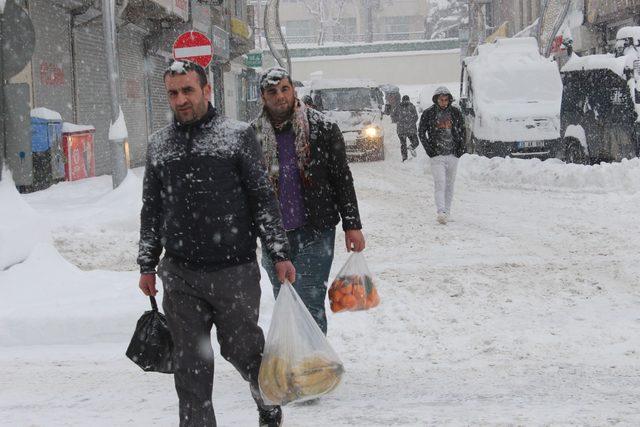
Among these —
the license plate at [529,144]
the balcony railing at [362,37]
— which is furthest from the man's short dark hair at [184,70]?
the balcony railing at [362,37]

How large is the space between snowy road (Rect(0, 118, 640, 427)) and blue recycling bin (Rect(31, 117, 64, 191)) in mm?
3769

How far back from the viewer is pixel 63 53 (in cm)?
1820

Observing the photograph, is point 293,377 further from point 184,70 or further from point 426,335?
point 426,335

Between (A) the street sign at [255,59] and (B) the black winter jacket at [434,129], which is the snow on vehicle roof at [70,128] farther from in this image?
(A) the street sign at [255,59]

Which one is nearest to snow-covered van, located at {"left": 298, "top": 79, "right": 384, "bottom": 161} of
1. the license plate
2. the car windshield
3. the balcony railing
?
the car windshield

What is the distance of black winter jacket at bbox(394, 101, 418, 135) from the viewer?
2295cm

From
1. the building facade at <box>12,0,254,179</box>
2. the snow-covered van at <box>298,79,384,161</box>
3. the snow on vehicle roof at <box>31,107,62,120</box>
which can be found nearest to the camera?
the snow on vehicle roof at <box>31,107,62,120</box>

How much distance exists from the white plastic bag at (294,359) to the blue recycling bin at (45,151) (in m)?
11.8

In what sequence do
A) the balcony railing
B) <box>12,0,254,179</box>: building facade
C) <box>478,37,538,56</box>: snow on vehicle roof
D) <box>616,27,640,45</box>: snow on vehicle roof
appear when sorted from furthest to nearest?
the balcony railing → <box>478,37,538,56</box>: snow on vehicle roof → <box>12,0,254,179</box>: building facade → <box>616,27,640,45</box>: snow on vehicle roof

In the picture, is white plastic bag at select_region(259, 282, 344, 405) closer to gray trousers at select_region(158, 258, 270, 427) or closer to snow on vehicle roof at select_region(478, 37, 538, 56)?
gray trousers at select_region(158, 258, 270, 427)

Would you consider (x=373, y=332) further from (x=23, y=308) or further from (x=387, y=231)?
(x=387, y=231)

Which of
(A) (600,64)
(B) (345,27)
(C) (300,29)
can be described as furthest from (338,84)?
(C) (300,29)

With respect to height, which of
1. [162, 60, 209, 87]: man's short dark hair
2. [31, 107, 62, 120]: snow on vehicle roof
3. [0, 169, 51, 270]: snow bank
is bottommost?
[0, 169, 51, 270]: snow bank

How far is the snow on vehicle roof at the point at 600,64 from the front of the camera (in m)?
16.0
